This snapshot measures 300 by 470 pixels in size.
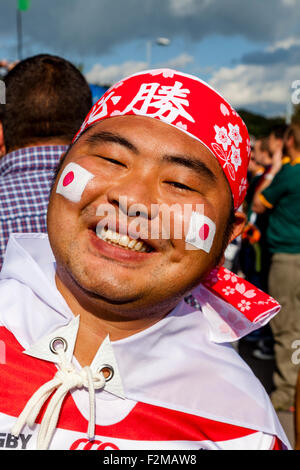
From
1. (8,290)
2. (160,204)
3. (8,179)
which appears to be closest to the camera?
(160,204)

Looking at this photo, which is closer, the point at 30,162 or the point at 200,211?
the point at 200,211

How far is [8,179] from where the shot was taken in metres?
2.17

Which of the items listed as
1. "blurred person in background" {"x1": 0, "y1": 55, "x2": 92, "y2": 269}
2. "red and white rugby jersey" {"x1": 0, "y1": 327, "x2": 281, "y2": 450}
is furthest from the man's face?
"blurred person in background" {"x1": 0, "y1": 55, "x2": 92, "y2": 269}

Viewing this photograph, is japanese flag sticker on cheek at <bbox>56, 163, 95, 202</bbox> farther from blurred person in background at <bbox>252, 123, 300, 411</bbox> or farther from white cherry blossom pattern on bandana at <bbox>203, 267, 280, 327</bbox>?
blurred person in background at <bbox>252, 123, 300, 411</bbox>

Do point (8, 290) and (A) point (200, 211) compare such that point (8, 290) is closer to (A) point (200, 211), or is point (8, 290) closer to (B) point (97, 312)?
(B) point (97, 312)

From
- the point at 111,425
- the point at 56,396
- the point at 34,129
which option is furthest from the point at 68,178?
the point at 34,129

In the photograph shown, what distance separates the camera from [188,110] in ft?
4.93

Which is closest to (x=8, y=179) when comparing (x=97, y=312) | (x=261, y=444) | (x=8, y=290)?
(x=8, y=290)

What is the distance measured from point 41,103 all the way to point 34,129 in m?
0.13

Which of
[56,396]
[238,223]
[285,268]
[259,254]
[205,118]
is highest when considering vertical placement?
[205,118]

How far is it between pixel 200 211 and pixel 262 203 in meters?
3.14

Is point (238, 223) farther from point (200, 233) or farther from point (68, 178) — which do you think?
point (68, 178)

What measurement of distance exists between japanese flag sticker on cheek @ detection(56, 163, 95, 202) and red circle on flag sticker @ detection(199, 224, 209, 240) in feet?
1.15
